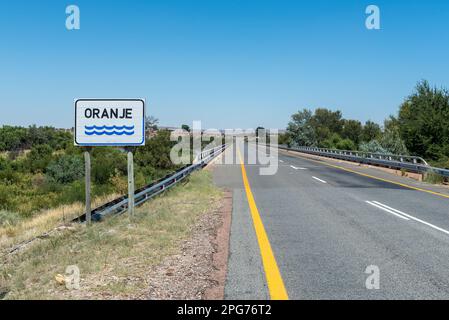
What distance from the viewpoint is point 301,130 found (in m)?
87.7

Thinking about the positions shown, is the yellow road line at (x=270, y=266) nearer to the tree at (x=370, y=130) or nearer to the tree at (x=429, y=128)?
the tree at (x=429, y=128)

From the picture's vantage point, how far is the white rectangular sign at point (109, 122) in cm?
873

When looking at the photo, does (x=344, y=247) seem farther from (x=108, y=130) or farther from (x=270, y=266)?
(x=108, y=130)

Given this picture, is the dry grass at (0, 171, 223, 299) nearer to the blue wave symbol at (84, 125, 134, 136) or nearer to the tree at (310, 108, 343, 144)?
the blue wave symbol at (84, 125, 134, 136)

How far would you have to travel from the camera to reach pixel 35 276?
5.57m

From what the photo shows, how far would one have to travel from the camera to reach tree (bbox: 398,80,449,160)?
38.9 metres

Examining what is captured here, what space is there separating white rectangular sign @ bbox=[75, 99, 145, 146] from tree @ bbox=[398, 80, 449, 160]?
34892 millimetres

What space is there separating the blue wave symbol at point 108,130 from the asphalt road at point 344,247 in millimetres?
3095

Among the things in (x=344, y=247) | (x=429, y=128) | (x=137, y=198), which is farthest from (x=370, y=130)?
(x=344, y=247)

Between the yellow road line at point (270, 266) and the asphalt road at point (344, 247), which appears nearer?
the yellow road line at point (270, 266)

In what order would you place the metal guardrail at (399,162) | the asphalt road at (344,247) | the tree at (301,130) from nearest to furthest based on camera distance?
1. the asphalt road at (344,247)
2. the metal guardrail at (399,162)
3. the tree at (301,130)

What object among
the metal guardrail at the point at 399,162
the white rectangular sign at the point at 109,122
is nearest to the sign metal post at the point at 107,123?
the white rectangular sign at the point at 109,122

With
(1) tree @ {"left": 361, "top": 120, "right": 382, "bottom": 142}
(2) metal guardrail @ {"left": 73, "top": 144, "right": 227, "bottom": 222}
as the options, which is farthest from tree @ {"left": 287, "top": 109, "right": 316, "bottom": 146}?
(2) metal guardrail @ {"left": 73, "top": 144, "right": 227, "bottom": 222}
